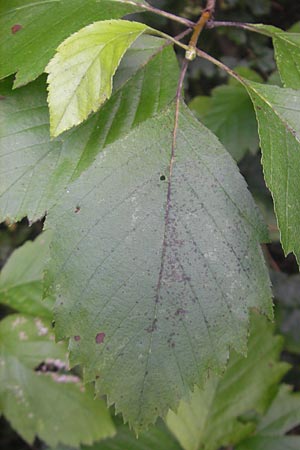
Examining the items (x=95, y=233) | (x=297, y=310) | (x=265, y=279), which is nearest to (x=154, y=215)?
(x=95, y=233)

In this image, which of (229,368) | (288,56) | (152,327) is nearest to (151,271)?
(152,327)

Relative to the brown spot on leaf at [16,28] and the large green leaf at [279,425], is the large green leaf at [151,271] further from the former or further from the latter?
the large green leaf at [279,425]

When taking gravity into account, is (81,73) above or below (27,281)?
above

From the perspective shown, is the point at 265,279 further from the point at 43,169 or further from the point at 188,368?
the point at 43,169

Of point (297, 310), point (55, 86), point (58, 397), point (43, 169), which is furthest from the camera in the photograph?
point (297, 310)

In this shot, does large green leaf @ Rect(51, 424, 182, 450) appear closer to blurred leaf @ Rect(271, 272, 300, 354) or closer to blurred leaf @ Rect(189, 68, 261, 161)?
blurred leaf @ Rect(271, 272, 300, 354)

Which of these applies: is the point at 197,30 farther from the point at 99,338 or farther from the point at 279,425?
the point at 279,425
